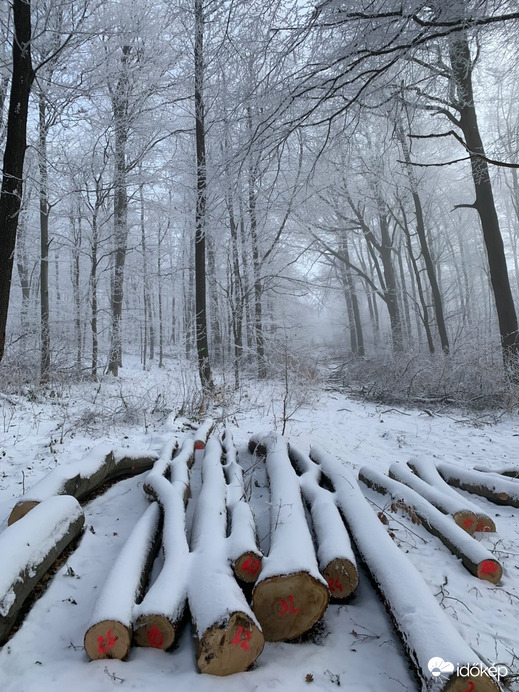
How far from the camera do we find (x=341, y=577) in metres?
2.18

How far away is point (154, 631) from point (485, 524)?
2.66m

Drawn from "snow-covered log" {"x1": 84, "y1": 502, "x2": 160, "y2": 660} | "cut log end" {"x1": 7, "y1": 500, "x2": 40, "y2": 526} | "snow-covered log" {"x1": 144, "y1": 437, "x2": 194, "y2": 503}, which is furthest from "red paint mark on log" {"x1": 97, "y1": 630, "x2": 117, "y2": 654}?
"snow-covered log" {"x1": 144, "y1": 437, "x2": 194, "y2": 503}

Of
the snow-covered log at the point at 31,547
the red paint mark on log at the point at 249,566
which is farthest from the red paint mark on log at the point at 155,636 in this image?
the snow-covered log at the point at 31,547

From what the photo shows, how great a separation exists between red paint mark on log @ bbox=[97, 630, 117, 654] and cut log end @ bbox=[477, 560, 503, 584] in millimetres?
2252

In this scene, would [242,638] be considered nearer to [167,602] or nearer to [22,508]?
[167,602]

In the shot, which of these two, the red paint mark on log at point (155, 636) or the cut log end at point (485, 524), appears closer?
the red paint mark on log at point (155, 636)

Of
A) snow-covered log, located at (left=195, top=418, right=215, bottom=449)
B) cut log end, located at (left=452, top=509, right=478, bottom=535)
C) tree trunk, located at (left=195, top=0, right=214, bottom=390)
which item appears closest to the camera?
cut log end, located at (left=452, top=509, right=478, bottom=535)

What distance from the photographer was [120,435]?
552 cm

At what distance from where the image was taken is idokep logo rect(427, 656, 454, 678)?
1.49 meters

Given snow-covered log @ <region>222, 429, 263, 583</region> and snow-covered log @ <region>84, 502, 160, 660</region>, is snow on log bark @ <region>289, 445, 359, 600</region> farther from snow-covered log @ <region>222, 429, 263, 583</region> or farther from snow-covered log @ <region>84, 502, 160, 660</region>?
snow-covered log @ <region>84, 502, 160, 660</region>

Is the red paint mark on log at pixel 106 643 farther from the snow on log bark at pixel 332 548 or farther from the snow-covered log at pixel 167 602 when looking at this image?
the snow on log bark at pixel 332 548

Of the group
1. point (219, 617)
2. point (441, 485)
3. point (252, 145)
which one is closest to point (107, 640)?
point (219, 617)

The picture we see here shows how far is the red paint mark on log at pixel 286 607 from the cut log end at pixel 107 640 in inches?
29.6

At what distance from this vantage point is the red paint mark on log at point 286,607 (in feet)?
6.33
